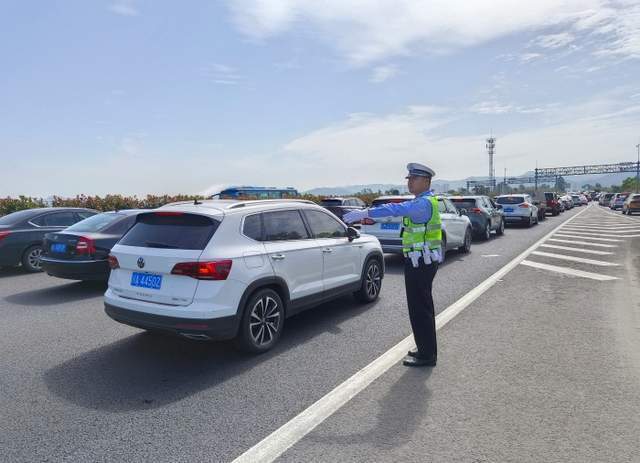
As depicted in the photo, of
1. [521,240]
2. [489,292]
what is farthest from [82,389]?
[521,240]

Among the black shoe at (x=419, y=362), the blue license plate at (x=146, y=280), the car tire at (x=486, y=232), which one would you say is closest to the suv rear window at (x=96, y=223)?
the blue license plate at (x=146, y=280)

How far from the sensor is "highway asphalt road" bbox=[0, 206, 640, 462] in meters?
3.12

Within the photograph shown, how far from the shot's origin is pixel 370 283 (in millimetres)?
7152

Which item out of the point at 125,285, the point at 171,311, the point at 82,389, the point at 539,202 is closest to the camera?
the point at 82,389

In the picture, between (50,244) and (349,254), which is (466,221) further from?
(50,244)

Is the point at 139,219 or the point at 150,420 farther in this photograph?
the point at 139,219

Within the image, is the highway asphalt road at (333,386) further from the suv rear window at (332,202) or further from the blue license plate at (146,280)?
the suv rear window at (332,202)

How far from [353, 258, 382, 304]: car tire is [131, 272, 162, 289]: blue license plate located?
3.24 meters

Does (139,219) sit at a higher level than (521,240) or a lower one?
higher

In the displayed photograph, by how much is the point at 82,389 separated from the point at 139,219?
1.94 m

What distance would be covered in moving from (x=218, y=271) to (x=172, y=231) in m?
0.79

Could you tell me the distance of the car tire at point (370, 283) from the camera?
6.98m

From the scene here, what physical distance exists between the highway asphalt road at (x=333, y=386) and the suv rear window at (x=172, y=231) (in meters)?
1.25

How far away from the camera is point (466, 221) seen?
42.9 ft
